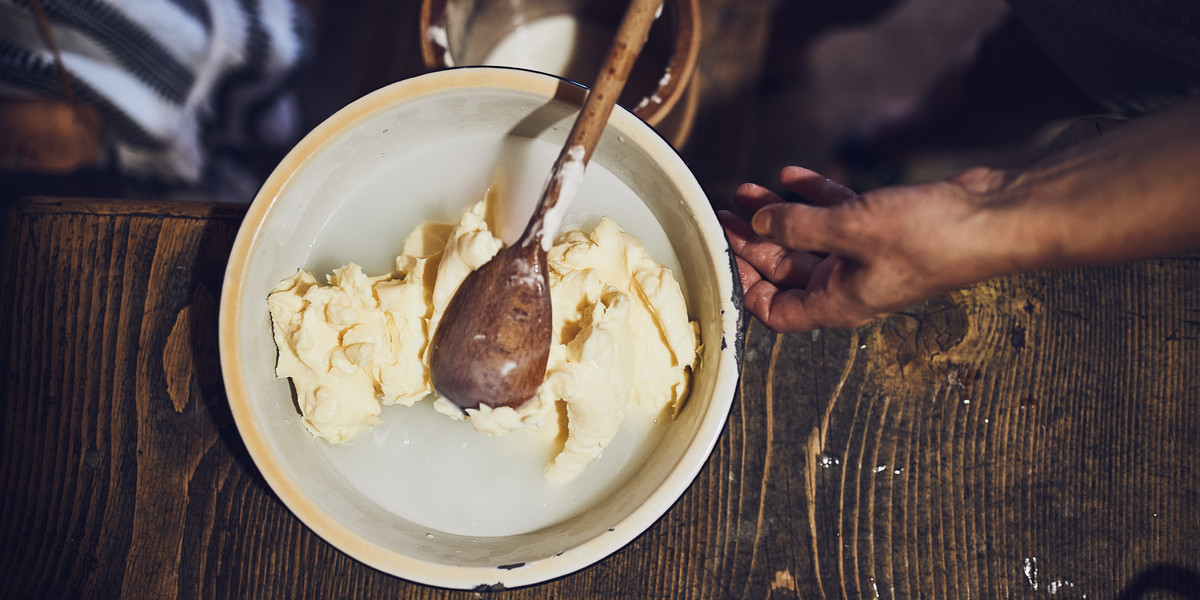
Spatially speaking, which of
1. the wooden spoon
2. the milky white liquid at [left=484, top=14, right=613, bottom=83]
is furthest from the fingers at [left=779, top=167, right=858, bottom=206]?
the milky white liquid at [left=484, top=14, right=613, bottom=83]

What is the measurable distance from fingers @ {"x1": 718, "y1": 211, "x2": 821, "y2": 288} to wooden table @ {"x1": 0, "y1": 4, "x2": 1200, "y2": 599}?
0.21 ft

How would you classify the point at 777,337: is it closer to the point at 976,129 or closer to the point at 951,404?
the point at 951,404

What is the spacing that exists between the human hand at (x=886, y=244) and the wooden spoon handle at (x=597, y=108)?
18 centimetres

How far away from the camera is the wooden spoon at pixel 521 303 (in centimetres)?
53

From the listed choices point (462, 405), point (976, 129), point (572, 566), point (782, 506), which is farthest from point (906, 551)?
point (976, 129)

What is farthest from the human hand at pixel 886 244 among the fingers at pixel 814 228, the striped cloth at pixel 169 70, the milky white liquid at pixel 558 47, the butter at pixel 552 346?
the striped cloth at pixel 169 70

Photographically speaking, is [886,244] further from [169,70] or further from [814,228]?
[169,70]

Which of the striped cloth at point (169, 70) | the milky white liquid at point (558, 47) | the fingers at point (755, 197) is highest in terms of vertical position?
the milky white liquid at point (558, 47)

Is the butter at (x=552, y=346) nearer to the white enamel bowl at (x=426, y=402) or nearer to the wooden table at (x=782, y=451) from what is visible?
the white enamel bowl at (x=426, y=402)

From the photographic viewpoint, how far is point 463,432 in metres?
0.63

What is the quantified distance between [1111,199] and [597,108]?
1.28 ft

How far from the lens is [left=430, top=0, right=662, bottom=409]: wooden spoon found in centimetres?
53

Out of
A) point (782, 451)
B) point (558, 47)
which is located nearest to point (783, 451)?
point (782, 451)

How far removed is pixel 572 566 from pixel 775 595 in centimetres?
27
